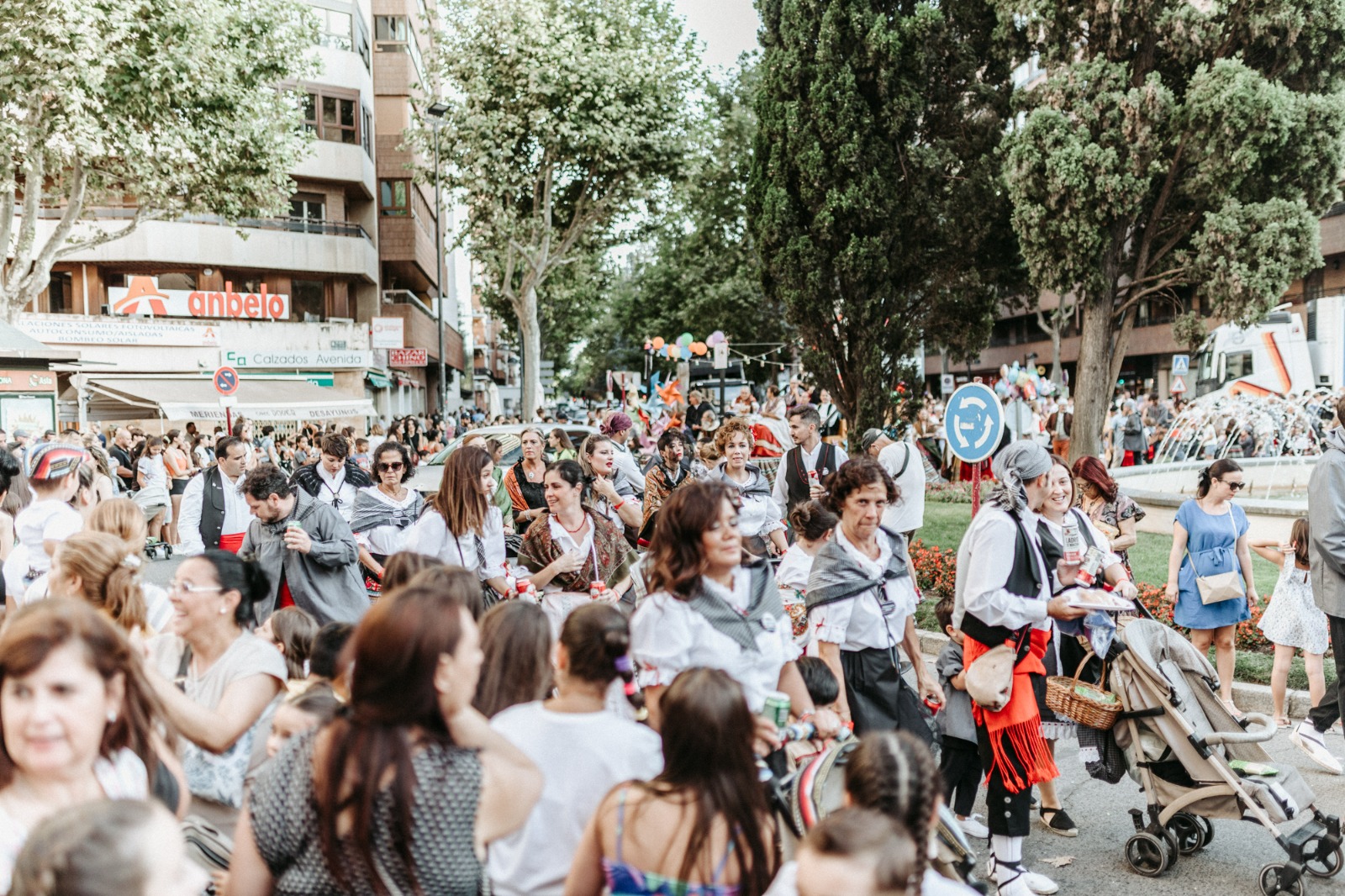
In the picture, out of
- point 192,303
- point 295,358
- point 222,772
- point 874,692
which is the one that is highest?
point 192,303

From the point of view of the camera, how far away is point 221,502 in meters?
8.32

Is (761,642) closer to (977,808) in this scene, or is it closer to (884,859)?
(884,859)

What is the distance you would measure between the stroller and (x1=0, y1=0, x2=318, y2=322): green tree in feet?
63.3

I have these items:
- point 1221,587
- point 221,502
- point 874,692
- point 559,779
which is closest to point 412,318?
point 221,502

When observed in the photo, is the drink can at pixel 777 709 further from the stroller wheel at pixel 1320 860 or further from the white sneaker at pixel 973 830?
the stroller wheel at pixel 1320 860

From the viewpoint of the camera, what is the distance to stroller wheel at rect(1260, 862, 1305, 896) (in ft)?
14.6

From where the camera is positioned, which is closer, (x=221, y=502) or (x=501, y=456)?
(x=221, y=502)

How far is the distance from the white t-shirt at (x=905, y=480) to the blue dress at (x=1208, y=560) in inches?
99.0

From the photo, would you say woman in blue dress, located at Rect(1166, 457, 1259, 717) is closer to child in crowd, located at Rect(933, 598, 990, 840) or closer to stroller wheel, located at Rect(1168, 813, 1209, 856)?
stroller wheel, located at Rect(1168, 813, 1209, 856)

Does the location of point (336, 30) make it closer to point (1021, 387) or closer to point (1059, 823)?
point (1021, 387)

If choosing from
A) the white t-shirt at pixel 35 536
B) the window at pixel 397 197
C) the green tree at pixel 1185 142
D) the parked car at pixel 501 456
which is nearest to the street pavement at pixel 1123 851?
the white t-shirt at pixel 35 536

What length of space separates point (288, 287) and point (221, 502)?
32.0m

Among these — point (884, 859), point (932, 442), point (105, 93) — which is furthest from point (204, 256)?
point (884, 859)

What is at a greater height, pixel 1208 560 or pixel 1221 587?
pixel 1208 560
